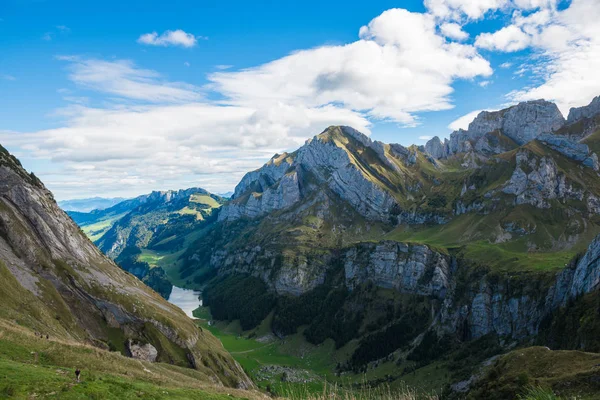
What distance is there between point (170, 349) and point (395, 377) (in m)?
123

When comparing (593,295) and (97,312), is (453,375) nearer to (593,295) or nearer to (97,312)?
(593,295)

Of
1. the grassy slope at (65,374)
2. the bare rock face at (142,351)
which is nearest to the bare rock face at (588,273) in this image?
the grassy slope at (65,374)

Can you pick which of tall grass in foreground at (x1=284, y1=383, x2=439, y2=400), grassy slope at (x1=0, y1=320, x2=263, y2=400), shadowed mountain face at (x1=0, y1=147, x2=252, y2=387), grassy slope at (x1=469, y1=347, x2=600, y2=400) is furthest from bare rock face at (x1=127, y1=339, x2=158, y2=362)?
grassy slope at (x1=469, y1=347, x2=600, y2=400)

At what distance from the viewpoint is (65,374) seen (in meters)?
38.3

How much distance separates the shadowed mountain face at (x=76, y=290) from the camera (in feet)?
331

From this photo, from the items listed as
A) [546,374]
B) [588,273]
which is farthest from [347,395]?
[588,273]

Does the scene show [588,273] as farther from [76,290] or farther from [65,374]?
[76,290]

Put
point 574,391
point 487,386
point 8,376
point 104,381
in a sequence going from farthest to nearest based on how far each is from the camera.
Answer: point 487,386, point 574,391, point 104,381, point 8,376

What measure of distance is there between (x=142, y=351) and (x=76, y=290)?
90.2 ft

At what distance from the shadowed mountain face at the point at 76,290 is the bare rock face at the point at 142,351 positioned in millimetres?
294

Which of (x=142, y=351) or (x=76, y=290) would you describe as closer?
(x=142, y=351)

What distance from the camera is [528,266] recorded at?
194 m

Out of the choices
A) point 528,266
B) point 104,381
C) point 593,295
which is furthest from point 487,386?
point 528,266

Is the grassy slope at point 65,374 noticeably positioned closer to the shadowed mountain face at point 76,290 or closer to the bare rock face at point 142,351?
the shadowed mountain face at point 76,290
